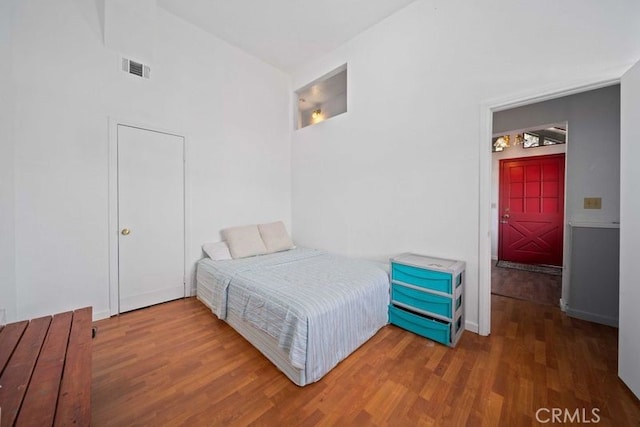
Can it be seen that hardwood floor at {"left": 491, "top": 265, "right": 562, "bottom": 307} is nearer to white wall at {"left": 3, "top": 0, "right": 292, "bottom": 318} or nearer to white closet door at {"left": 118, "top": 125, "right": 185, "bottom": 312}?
white wall at {"left": 3, "top": 0, "right": 292, "bottom": 318}

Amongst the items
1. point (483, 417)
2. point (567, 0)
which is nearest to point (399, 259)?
point (483, 417)

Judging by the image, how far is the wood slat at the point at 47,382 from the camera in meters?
0.81

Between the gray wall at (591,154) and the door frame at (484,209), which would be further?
the gray wall at (591,154)

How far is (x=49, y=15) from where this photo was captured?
217 centimetres

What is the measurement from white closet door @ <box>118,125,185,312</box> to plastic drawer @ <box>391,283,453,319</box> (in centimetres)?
266

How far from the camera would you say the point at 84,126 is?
7.70 ft

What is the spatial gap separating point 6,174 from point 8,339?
1.51 metres

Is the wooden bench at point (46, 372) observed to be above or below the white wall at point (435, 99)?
below

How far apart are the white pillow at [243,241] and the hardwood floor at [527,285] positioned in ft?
10.8

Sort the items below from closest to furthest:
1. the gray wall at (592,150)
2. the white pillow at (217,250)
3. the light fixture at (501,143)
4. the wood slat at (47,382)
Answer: the wood slat at (47,382), the gray wall at (592,150), the white pillow at (217,250), the light fixture at (501,143)

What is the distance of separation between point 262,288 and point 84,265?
1.94 meters

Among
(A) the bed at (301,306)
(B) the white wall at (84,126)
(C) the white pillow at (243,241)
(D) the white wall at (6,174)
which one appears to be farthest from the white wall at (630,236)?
(D) the white wall at (6,174)

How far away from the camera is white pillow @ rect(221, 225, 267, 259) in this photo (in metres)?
3.15

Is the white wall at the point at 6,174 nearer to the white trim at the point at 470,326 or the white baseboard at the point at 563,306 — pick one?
the white trim at the point at 470,326
